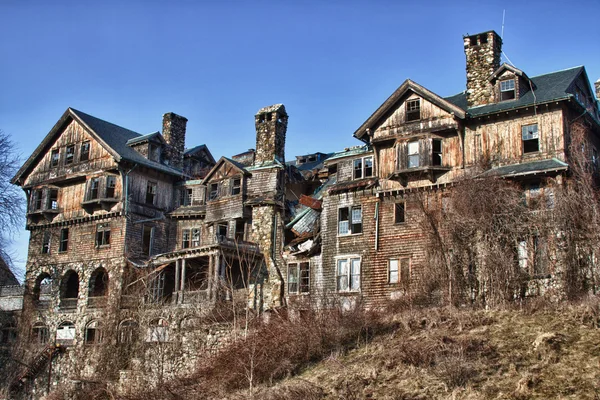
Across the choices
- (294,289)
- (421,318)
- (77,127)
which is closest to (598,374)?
(421,318)

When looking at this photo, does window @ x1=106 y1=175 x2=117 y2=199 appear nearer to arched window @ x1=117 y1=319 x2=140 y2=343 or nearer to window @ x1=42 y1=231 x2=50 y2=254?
window @ x1=42 y1=231 x2=50 y2=254

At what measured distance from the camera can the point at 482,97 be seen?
117 feet

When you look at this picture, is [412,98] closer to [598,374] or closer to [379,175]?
[379,175]

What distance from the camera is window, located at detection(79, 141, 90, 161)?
4843 centimetres

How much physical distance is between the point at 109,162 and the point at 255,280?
521 inches

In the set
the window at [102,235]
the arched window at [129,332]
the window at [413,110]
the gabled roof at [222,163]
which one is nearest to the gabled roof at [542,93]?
the window at [413,110]

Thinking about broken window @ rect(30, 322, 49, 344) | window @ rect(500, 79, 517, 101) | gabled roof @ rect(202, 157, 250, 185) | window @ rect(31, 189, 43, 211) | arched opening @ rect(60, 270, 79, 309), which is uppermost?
window @ rect(500, 79, 517, 101)

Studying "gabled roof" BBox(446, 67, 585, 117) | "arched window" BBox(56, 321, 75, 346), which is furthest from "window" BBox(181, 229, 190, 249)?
"gabled roof" BBox(446, 67, 585, 117)

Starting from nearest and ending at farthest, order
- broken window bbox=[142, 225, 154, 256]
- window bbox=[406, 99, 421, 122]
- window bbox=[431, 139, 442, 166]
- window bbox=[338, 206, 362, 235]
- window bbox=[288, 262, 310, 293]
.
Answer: window bbox=[431, 139, 442, 166] → window bbox=[406, 99, 421, 122] → window bbox=[338, 206, 362, 235] → window bbox=[288, 262, 310, 293] → broken window bbox=[142, 225, 154, 256]

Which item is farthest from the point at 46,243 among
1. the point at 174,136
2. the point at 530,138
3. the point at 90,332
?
the point at 530,138

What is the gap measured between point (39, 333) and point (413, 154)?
2757 cm

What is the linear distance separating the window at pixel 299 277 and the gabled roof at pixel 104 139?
13.3 meters

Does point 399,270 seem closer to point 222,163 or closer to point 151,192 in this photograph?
point 222,163

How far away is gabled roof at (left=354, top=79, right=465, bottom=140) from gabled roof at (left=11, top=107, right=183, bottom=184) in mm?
16538
